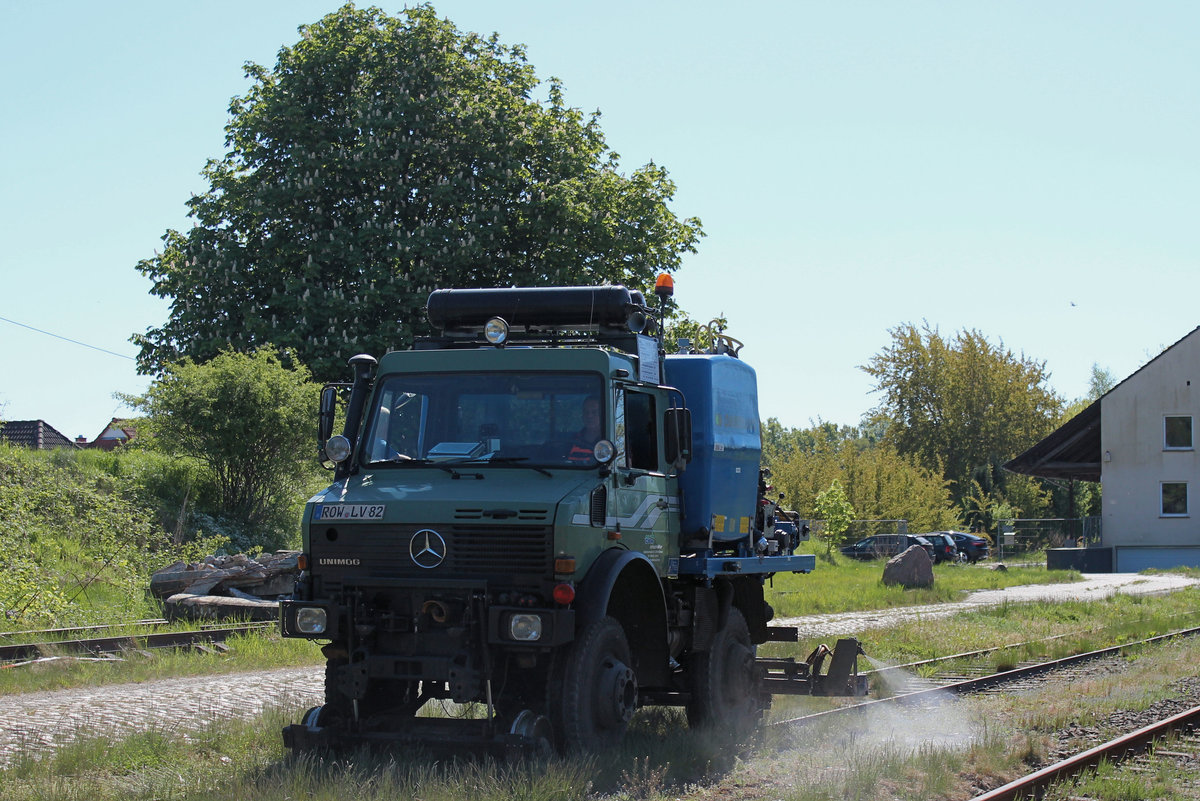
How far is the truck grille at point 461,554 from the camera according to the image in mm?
8078

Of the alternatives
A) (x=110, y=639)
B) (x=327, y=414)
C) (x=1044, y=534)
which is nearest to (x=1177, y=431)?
(x=1044, y=534)

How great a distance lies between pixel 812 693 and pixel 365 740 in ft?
16.4

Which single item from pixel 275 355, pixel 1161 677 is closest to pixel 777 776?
pixel 1161 677

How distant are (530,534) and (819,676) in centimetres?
497

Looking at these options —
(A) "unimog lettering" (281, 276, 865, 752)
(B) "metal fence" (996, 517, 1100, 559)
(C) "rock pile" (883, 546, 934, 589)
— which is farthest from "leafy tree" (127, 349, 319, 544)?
(B) "metal fence" (996, 517, 1100, 559)

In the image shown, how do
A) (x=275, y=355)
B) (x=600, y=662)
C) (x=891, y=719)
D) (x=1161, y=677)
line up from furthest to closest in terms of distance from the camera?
1. (x=275, y=355)
2. (x=1161, y=677)
3. (x=891, y=719)
4. (x=600, y=662)

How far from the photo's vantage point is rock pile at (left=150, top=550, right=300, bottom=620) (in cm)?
1816

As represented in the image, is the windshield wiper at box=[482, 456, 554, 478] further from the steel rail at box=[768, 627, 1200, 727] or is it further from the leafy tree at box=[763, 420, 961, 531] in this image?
the leafy tree at box=[763, 420, 961, 531]

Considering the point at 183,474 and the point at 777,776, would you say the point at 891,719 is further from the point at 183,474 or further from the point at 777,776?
the point at 183,474

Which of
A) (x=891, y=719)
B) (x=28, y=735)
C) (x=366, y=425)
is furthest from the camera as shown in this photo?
(x=891, y=719)

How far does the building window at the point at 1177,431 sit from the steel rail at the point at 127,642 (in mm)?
38786

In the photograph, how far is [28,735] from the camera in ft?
32.4

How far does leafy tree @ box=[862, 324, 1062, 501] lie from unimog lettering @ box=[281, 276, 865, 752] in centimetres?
6612

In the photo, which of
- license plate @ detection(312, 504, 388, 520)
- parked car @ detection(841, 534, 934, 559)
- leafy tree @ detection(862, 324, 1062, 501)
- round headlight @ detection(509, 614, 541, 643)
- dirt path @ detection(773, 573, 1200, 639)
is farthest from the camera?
leafy tree @ detection(862, 324, 1062, 501)
